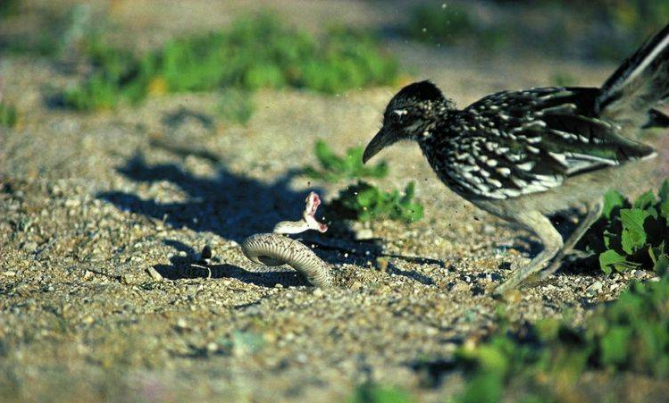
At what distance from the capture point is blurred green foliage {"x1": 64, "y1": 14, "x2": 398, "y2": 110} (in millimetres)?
9094

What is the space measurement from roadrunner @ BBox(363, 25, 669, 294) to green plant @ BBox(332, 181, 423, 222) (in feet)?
3.03

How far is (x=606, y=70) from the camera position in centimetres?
1096

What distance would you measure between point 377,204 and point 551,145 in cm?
171

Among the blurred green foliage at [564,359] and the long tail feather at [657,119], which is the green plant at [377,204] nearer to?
the long tail feather at [657,119]

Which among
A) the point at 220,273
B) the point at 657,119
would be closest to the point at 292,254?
the point at 220,273

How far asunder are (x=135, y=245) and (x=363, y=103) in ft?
12.4

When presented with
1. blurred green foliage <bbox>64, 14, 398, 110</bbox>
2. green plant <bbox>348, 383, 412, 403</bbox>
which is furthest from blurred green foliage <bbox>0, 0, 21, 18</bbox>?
green plant <bbox>348, 383, 412, 403</bbox>

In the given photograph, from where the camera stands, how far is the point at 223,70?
375 inches

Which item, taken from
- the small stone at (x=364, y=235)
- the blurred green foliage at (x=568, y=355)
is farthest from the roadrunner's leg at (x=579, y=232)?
the small stone at (x=364, y=235)

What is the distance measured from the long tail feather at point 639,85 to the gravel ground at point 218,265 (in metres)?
1.07

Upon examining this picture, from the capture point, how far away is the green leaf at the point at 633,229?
17.7ft

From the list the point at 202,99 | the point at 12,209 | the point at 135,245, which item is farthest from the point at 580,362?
the point at 202,99

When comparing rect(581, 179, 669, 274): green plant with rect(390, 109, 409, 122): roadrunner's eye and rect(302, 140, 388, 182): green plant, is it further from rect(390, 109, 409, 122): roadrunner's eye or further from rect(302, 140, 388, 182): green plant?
rect(302, 140, 388, 182): green plant

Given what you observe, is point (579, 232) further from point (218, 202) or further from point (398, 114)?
point (218, 202)
